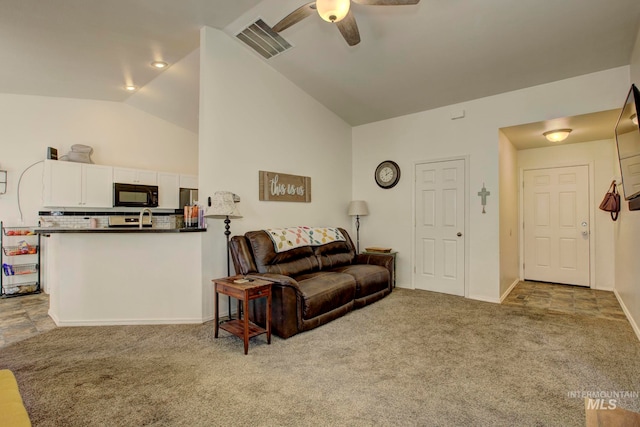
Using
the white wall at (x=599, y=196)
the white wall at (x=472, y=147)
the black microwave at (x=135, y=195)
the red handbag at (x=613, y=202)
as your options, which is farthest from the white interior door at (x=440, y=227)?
the black microwave at (x=135, y=195)

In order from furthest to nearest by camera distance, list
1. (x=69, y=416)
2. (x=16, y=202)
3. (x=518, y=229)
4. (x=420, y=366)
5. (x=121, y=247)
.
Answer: (x=518, y=229), (x=16, y=202), (x=121, y=247), (x=420, y=366), (x=69, y=416)

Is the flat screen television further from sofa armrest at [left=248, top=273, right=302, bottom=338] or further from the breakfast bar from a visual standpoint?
the breakfast bar

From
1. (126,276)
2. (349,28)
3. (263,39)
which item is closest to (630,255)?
(349,28)

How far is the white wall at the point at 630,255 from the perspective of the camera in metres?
2.98

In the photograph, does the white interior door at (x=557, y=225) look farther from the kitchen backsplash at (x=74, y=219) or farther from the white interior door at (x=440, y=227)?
the kitchen backsplash at (x=74, y=219)

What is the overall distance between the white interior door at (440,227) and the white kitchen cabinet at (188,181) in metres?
4.11

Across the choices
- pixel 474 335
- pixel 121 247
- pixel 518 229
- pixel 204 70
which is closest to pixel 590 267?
pixel 518 229

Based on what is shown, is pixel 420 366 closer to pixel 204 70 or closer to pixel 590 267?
pixel 204 70

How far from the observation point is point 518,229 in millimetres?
5461

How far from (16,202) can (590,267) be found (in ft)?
29.4

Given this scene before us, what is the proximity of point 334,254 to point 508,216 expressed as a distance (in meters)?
2.77

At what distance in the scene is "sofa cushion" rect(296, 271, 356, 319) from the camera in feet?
10.2

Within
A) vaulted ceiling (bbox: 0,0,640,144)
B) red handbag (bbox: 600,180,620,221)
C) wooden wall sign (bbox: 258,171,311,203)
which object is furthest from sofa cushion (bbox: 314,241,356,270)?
red handbag (bbox: 600,180,620,221)

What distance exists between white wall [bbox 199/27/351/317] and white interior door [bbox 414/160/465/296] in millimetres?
1473
